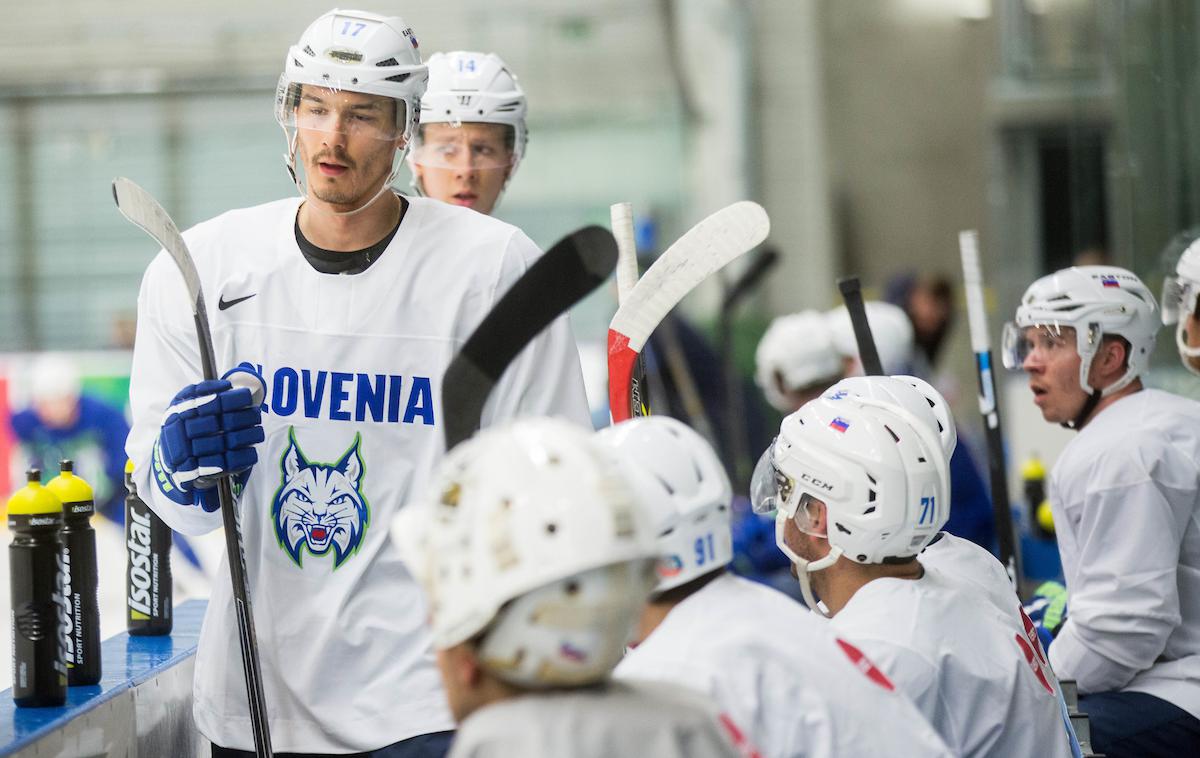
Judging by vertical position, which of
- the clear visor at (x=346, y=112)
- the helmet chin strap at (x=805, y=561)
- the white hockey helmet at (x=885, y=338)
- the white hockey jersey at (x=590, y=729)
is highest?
the clear visor at (x=346, y=112)

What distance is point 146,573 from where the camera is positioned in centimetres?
276

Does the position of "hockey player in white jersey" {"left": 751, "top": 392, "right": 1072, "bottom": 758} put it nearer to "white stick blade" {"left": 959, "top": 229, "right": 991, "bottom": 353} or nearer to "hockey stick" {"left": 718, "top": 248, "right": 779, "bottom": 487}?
"white stick blade" {"left": 959, "top": 229, "right": 991, "bottom": 353}

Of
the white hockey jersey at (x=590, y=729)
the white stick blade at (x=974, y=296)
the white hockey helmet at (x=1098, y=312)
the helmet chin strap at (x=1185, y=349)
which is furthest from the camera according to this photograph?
the white stick blade at (x=974, y=296)

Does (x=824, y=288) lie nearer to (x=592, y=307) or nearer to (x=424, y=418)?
(x=592, y=307)

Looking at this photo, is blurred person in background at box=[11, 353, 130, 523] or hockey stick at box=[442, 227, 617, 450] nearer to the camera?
hockey stick at box=[442, 227, 617, 450]

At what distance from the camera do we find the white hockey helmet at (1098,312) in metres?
3.15

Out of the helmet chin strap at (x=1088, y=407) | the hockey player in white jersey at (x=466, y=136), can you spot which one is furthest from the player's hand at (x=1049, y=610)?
the hockey player in white jersey at (x=466, y=136)

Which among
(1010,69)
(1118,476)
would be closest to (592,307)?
(1010,69)

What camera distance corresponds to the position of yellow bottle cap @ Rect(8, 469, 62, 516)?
2092 millimetres

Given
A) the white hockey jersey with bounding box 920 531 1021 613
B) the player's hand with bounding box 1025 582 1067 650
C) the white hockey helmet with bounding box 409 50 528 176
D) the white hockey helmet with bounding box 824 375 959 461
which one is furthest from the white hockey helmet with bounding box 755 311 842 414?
the white hockey jersey with bounding box 920 531 1021 613

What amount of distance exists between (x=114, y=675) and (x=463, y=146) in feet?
4.27

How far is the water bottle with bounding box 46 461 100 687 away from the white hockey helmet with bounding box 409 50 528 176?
121 cm

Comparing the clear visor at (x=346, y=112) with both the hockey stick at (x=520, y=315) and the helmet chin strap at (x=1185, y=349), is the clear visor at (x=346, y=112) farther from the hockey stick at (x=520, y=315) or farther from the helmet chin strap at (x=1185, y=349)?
the helmet chin strap at (x=1185, y=349)

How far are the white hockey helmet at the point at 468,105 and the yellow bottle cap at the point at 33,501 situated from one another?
50.0 inches
